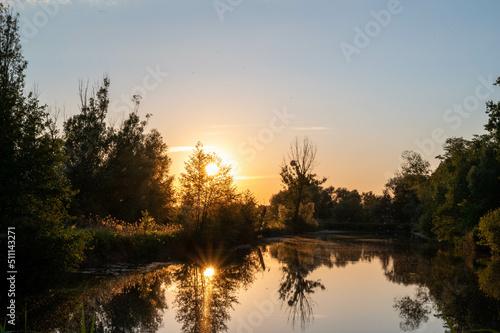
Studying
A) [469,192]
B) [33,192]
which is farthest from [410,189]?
[33,192]

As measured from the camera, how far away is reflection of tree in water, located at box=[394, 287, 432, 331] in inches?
449

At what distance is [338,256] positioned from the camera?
29.2 meters

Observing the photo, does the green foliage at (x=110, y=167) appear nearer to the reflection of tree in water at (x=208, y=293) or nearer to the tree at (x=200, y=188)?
the tree at (x=200, y=188)

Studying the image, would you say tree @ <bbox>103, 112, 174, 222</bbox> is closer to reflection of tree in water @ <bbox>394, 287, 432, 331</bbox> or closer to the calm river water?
the calm river water

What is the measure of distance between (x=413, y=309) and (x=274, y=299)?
14.2 ft

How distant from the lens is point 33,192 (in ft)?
49.5

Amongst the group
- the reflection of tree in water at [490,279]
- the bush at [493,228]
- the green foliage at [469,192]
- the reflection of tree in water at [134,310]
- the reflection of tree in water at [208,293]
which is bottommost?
the reflection of tree in water at [490,279]

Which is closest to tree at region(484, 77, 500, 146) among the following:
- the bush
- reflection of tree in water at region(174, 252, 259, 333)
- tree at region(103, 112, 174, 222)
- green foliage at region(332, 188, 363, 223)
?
the bush

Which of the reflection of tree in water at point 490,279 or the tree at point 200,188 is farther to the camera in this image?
the tree at point 200,188

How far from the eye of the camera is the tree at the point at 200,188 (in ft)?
106

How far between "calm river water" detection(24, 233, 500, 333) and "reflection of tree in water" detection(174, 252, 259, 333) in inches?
1.1

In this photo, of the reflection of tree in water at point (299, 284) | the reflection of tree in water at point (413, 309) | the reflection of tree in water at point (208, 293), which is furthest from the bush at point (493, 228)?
the reflection of tree in water at point (208, 293)

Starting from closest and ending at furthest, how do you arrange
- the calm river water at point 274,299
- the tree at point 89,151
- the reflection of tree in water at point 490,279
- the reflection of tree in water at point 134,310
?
the reflection of tree in water at point 134,310, the calm river water at point 274,299, the reflection of tree in water at point 490,279, the tree at point 89,151

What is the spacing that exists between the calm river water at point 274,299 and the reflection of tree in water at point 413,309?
0.03 m
